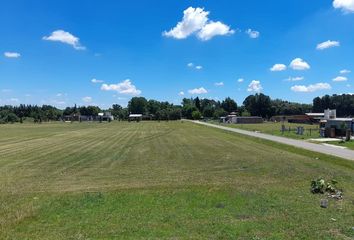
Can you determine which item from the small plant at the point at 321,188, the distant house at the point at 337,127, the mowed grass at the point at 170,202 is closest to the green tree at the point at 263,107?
the distant house at the point at 337,127

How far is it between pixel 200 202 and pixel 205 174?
6.51 meters

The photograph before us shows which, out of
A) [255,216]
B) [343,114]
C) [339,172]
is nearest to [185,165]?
[339,172]

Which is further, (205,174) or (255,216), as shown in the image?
(205,174)

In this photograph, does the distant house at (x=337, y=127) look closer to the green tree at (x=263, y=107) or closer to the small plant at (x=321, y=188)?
the small plant at (x=321, y=188)

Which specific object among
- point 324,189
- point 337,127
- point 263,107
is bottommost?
point 324,189

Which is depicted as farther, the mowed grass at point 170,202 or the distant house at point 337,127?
the distant house at point 337,127

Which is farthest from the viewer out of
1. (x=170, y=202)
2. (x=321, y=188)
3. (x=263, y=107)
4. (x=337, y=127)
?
(x=263, y=107)

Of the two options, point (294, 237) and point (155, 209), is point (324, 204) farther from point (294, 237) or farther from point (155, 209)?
point (155, 209)

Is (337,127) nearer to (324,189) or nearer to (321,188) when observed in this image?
(324,189)

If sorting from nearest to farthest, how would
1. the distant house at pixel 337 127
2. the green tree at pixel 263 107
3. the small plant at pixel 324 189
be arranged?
the small plant at pixel 324 189, the distant house at pixel 337 127, the green tree at pixel 263 107

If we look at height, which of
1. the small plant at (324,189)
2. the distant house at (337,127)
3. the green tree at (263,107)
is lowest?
the small plant at (324,189)

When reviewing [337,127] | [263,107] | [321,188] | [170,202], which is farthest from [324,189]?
[263,107]

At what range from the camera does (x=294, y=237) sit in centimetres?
961

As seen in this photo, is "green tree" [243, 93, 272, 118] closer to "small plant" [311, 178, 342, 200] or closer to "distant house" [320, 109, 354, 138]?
"distant house" [320, 109, 354, 138]
